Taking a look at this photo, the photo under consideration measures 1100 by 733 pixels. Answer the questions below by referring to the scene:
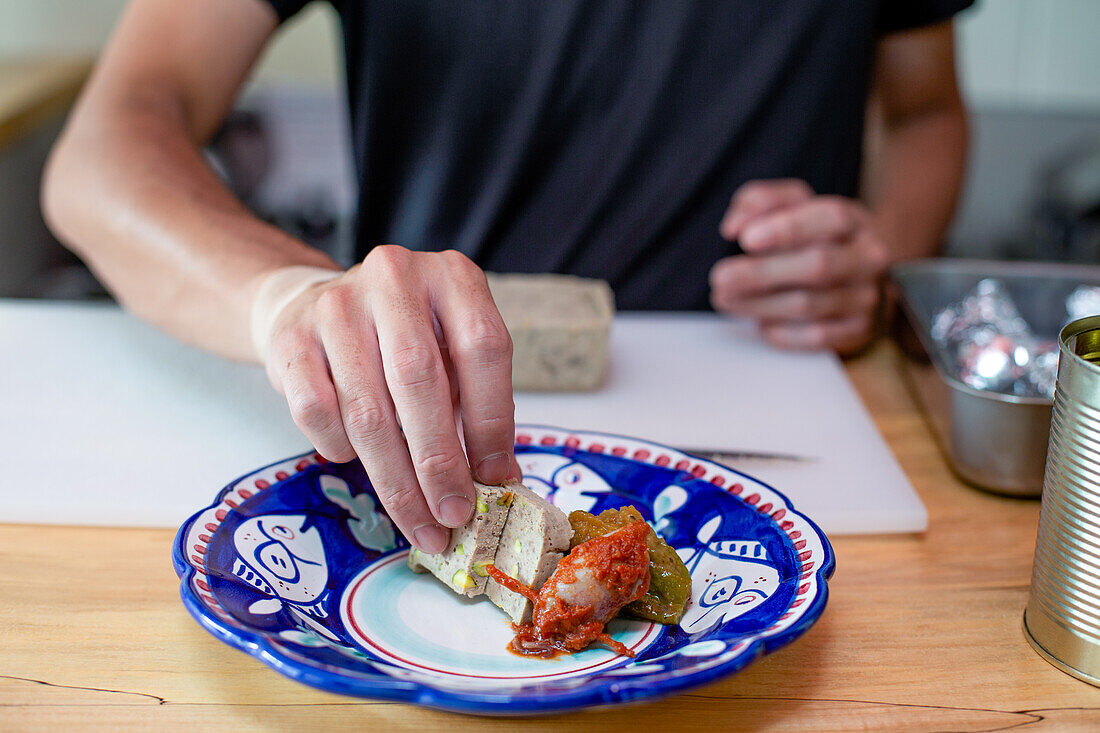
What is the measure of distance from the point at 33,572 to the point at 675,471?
1.84 feet

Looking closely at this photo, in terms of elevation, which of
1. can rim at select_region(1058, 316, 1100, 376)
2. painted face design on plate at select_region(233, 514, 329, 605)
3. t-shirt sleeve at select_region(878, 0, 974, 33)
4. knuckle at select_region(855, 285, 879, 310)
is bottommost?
knuckle at select_region(855, 285, 879, 310)

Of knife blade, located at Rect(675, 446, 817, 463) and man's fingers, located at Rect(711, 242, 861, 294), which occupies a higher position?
man's fingers, located at Rect(711, 242, 861, 294)

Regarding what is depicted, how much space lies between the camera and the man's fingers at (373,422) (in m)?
0.72

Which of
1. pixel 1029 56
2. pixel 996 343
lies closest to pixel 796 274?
pixel 996 343

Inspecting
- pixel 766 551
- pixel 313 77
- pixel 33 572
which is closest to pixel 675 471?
pixel 766 551

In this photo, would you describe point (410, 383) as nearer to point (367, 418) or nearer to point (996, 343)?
point (367, 418)

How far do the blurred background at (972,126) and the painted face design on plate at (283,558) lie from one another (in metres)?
2.26

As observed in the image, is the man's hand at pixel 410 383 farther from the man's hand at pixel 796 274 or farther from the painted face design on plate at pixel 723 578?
the man's hand at pixel 796 274

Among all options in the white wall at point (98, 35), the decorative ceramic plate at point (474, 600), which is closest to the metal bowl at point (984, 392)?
the decorative ceramic plate at point (474, 600)

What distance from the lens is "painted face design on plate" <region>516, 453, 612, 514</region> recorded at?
88cm

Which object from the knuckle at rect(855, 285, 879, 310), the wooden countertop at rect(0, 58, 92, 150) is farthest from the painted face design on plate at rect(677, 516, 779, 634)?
the wooden countertop at rect(0, 58, 92, 150)

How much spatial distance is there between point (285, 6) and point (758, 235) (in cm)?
77

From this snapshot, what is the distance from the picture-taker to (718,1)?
4.73 feet

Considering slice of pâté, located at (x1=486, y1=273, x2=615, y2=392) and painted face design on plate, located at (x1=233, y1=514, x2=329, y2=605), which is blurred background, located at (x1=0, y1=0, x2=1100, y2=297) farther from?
painted face design on plate, located at (x1=233, y1=514, x2=329, y2=605)
